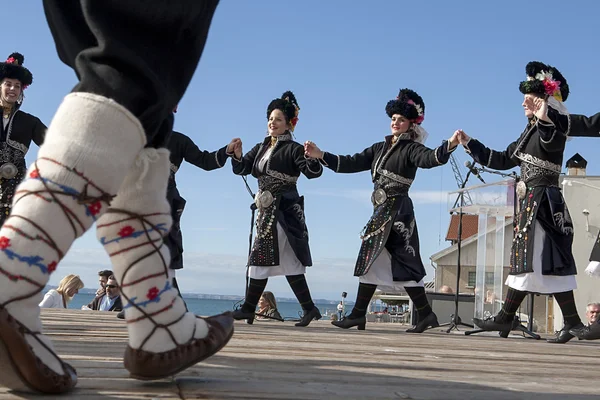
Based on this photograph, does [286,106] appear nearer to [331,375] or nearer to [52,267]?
[331,375]

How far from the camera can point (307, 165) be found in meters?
6.78

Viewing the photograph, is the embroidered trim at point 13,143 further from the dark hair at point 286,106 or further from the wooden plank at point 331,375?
the wooden plank at point 331,375

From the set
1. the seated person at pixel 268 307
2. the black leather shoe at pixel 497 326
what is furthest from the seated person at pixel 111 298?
the black leather shoe at pixel 497 326

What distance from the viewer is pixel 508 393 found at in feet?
6.22

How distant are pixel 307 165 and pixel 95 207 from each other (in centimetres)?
526

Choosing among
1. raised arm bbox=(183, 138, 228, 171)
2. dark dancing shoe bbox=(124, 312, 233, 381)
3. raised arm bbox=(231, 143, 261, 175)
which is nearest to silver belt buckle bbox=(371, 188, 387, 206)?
raised arm bbox=(231, 143, 261, 175)

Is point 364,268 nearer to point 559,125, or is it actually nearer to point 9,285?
point 559,125

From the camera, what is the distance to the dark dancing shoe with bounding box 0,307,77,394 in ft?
4.70

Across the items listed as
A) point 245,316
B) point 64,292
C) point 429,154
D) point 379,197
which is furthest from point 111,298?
point 429,154

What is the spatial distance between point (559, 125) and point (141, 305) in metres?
4.48

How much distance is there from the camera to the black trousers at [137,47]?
5.11 feet

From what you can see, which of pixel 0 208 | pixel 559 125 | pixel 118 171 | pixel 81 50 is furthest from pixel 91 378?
pixel 559 125

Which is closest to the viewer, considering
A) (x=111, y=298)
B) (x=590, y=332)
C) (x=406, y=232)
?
(x=590, y=332)

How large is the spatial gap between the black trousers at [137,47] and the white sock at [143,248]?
3.6 inches
